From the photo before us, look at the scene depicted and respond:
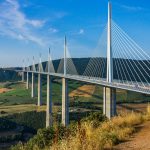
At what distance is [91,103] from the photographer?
118375 millimetres

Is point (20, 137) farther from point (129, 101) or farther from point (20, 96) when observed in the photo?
point (20, 96)

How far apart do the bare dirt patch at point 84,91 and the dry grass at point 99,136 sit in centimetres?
11382

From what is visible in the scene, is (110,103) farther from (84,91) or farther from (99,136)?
(84,91)

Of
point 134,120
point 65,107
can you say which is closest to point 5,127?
point 65,107

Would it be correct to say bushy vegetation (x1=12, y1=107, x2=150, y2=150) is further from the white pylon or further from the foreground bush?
the white pylon

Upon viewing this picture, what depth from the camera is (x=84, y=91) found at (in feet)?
471

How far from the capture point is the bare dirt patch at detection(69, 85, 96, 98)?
136 meters

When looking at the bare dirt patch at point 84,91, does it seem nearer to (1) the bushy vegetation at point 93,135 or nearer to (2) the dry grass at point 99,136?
(2) the dry grass at point 99,136

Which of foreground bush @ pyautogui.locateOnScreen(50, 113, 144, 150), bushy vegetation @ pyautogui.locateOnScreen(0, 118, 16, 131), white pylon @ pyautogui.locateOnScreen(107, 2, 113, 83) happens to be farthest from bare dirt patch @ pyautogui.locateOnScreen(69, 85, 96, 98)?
foreground bush @ pyautogui.locateOnScreen(50, 113, 144, 150)

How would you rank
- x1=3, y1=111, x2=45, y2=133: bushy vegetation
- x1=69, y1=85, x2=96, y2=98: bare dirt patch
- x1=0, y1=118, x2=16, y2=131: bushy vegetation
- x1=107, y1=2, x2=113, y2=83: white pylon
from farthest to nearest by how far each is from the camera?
x1=69, y1=85, x2=96, y2=98: bare dirt patch < x1=3, y1=111, x2=45, y2=133: bushy vegetation < x1=0, y1=118, x2=16, y2=131: bushy vegetation < x1=107, y1=2, x2=113, y2=83: white pylon

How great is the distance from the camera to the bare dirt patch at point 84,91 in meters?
136

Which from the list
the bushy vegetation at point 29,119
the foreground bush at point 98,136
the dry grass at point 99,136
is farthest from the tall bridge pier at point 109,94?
the bushy vegetation at point 29,119

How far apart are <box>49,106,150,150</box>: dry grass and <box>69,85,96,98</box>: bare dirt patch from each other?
113815 mm

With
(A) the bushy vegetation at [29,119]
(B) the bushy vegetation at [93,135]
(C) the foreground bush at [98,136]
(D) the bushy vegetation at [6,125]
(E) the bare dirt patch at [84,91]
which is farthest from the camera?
(E) the bare dirt patch at [84,91]
